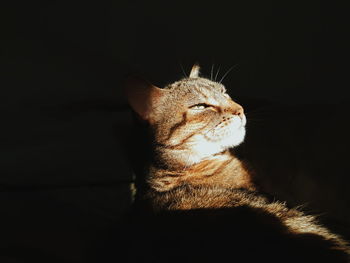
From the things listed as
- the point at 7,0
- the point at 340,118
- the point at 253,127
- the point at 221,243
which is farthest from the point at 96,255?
the point at 7,0

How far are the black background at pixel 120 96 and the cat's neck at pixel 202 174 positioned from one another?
0.10 metres

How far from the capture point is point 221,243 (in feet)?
2.92

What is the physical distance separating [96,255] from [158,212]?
0.73ft

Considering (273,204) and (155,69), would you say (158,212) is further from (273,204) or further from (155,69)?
(155,69)

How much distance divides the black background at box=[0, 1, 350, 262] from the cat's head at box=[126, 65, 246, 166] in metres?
0.23

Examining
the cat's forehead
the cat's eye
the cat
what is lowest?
the cat


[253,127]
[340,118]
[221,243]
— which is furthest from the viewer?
[253,127]

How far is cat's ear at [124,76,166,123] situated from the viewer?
1315mm

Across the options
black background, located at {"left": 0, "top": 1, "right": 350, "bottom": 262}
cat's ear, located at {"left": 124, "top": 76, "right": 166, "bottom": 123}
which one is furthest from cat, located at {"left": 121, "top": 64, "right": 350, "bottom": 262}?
black background, located at {"left": 0, "top": 1, "right": 350, "bottom": 262}

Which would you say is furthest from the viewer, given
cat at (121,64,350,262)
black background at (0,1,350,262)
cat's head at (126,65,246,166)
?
cat's head at (126,65,246,166)

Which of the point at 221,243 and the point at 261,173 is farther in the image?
the point at 261,173

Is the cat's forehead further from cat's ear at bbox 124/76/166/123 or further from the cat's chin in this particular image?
the cat's chin

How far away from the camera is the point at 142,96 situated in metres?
1.35

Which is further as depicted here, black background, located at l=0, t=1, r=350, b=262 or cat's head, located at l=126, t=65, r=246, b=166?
cat's head, located at l=126, t=65, r=246, b=166
